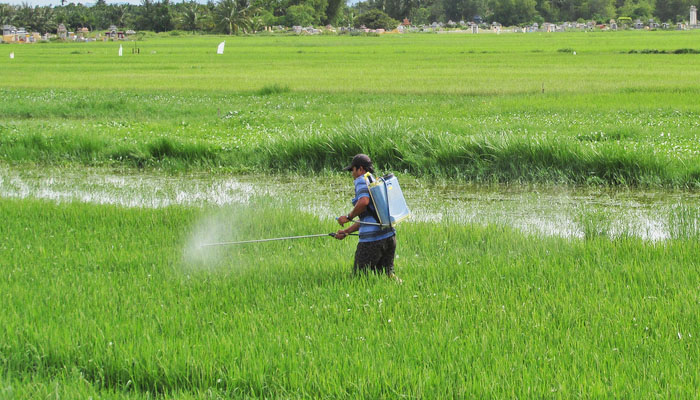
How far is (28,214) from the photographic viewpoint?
383 inches

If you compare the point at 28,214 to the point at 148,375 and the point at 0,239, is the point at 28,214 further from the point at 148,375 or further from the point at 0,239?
the point at 148,375

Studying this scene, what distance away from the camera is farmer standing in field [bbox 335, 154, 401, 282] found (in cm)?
613

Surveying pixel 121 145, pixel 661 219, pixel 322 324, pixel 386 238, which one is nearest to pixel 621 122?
pixel 661 219

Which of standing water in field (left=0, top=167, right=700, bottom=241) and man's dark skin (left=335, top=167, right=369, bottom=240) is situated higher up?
man's dark skin (left=335, top=167, right=369, bottom=240)

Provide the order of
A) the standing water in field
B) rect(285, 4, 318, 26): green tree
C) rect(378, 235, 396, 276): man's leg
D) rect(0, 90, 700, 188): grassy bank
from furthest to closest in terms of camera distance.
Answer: rect(285, 4, 318, 26): green tree < rect(0, 90, 700, 188): grassy bank < the standing water in field < rect(378, 235, 396, 276): man's leg

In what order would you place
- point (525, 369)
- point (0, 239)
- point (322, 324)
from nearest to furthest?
point (525, 369) → point (322, 324) → point (0, 239)

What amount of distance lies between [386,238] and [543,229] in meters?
3.68

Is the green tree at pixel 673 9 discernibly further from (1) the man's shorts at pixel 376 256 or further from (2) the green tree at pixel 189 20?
(1) the man's shorts at pixel 376 256

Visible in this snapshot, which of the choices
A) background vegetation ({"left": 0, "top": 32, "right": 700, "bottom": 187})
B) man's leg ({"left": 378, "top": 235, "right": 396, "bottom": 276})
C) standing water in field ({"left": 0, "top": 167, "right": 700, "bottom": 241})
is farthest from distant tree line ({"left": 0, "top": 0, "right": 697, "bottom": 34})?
man's leg ({"left": 378, "top": 235, "right": 396, "bottom": 276})

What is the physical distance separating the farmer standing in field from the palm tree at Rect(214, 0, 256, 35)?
110 m

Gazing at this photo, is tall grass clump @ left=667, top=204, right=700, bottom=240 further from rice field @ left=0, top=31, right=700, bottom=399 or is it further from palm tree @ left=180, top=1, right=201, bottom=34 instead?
palm tree @ left=180, top=1, right=201, bottom=34

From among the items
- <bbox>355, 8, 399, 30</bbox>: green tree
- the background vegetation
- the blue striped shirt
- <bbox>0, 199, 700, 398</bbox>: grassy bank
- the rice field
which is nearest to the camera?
<bbox>0, 199, 700, 398</bbox>: grassy bank

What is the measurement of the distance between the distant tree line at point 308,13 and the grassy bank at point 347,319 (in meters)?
109

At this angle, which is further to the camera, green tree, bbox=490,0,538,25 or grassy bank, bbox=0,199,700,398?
green tree, bbox=490,0,538,25
